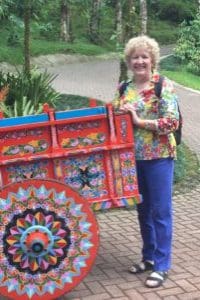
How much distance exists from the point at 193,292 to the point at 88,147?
130 centimetres

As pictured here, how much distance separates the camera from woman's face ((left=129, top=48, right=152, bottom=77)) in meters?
4.41

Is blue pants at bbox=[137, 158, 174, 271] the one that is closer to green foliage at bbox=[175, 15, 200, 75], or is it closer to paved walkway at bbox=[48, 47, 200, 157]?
paved walkway at bbox=[48, 47, 200, 157]

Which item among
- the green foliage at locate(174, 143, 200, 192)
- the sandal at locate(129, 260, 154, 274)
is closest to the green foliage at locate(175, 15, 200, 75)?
the green foliage at locate(174, 143, 200, 192)

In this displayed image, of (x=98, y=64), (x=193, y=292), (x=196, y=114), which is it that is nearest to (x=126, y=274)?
(x=193, y=292)

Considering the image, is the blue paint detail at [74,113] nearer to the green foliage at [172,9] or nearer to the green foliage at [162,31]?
the green foliage at [162,31]

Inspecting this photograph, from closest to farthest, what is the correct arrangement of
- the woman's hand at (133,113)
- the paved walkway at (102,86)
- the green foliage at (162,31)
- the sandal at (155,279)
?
the woman's hand at (133,113), the sandal at (155,279), the paved walkway at (102,86), the green foliage at (162,31)

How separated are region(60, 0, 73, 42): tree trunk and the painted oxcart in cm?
2626

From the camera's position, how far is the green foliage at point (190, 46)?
81.1ft

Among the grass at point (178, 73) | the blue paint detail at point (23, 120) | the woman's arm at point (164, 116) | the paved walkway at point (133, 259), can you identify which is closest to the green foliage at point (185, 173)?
the paved walkway at point (133, 259)

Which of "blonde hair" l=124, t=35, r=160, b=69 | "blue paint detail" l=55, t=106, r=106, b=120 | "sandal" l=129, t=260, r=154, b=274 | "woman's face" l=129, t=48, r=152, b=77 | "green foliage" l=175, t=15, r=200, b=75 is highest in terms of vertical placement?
"blonde hair" l=124, t=35, r=160, b=69

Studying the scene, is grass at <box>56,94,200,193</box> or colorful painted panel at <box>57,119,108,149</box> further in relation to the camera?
grass at <box>56,94,200,193</box>

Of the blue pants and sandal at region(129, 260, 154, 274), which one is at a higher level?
the blue pants

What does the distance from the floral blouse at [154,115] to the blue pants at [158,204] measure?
0.07 meters

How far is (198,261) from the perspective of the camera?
508 cm
